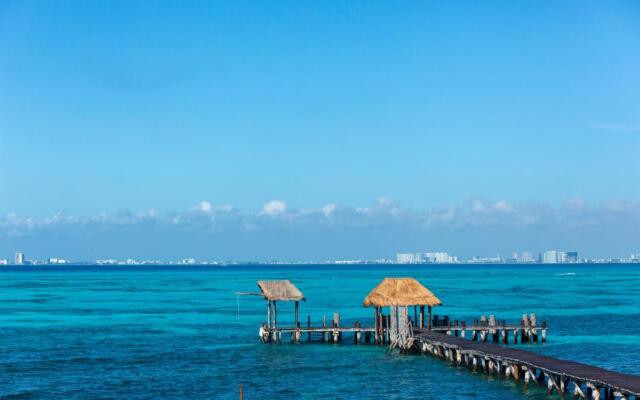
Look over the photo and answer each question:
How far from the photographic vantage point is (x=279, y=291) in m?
55.6

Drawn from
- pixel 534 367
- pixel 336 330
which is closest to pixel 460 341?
pixel 534 367

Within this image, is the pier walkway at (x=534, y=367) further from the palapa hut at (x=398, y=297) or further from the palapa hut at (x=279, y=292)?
the palapa hut at (x=279, y=292)

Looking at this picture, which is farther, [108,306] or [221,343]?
[108,306]

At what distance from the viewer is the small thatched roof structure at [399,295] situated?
5194 cm

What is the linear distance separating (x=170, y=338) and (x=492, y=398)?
28.7 meters

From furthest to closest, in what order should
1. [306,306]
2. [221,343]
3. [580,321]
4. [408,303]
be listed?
[306,306], [580,321], [221,343], [408,303]

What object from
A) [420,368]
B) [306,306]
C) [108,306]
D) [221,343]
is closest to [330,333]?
[221,343]

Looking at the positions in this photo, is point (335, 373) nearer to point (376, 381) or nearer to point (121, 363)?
point (376, 381)

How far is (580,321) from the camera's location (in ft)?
229

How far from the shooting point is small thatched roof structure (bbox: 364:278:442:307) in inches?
2045

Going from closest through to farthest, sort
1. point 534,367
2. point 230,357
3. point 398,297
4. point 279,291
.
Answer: point 534,367
point 230,357
point 398,297
point 279,291

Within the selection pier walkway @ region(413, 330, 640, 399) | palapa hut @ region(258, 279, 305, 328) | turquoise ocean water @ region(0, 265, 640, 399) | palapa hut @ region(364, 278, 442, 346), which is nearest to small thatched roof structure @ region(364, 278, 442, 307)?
palapa hut @ region(364, 278, 442, 346)

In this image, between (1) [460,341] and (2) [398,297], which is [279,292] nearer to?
(2) [398,297]

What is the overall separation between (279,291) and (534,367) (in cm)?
2163
